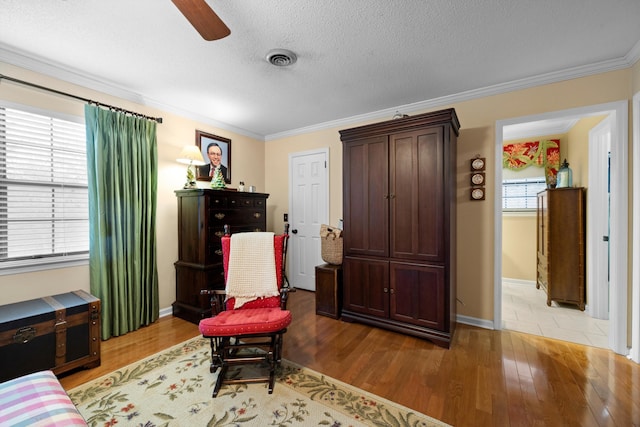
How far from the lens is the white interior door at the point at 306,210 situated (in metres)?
4.23

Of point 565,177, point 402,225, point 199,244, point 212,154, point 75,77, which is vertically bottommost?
point 199,244

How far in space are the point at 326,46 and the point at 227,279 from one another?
6.96 ft

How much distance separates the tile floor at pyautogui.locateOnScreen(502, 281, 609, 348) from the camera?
276 cm

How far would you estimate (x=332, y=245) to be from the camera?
336 centimetres

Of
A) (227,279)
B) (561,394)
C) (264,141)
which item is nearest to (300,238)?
(264,141)

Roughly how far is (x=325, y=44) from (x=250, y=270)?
1.99 meters

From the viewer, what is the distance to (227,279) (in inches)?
92.4

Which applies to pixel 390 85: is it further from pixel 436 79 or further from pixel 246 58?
pixel 246 58

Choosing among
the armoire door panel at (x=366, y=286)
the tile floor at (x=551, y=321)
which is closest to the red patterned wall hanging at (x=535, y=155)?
the tile floor at (x=551, y=321)

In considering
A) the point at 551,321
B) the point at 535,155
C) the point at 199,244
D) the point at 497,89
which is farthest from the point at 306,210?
the point at 535,155

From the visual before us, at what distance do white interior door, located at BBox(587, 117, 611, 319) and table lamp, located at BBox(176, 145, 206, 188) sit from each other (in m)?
4.59

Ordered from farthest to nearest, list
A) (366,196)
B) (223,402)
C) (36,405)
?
(366,196), (223,402), (36,405)

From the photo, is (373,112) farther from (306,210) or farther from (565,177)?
(565,177)

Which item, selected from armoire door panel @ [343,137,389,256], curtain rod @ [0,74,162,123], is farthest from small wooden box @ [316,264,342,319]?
curtain rod @ [0,74,162,123]
